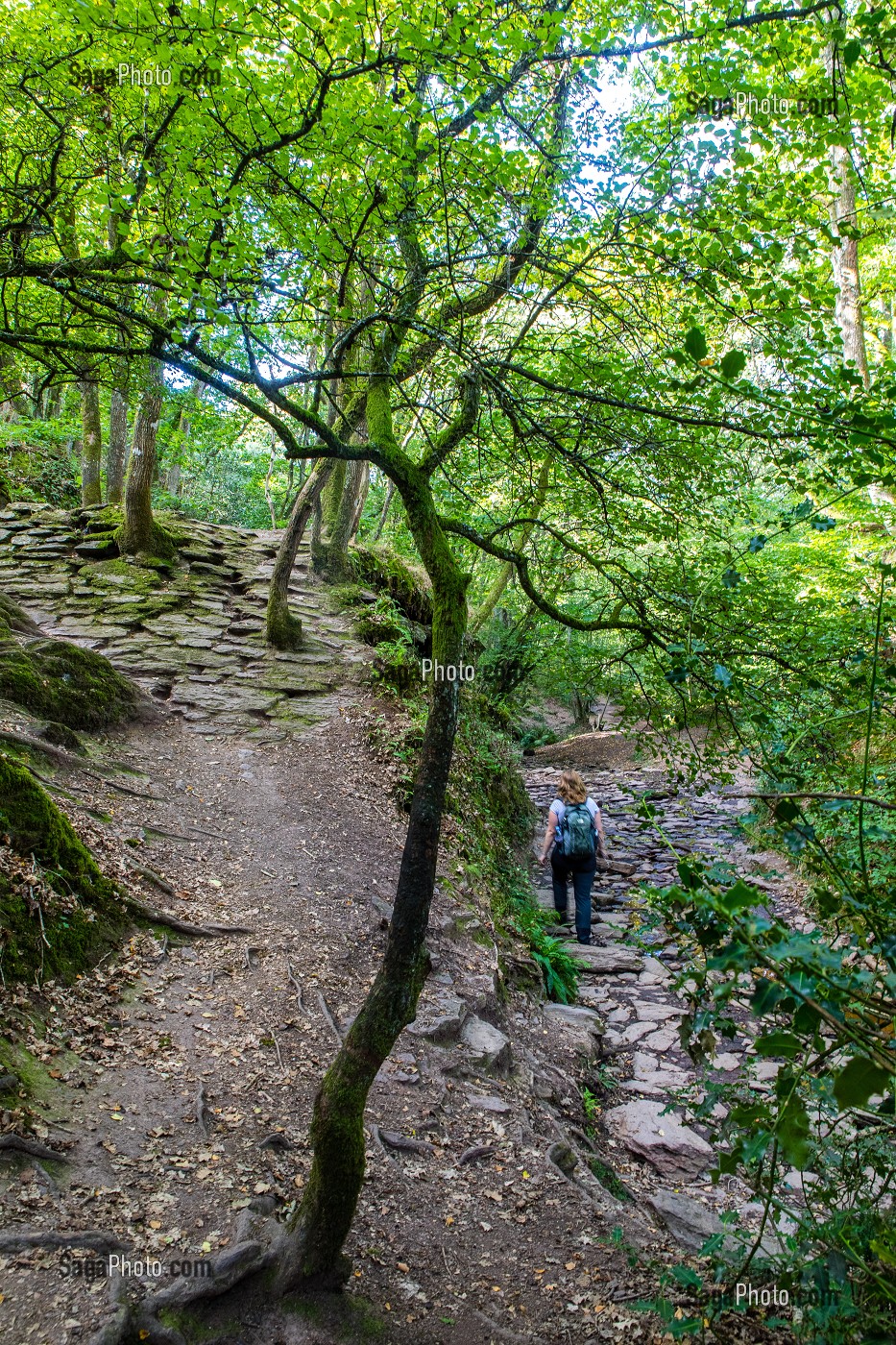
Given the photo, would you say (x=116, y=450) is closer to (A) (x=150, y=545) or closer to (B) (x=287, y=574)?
(A) (x=150, y=545)

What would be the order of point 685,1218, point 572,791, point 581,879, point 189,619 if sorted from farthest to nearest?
point 189,619
point 581,879
point 572,791
point 685,1218

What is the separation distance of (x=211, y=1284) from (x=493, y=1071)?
9.01 ft

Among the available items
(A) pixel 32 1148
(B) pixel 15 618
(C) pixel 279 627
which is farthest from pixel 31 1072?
(C) pixel 279 627

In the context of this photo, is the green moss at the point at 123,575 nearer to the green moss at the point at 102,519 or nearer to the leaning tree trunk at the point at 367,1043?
the green moss at the point at 102,519

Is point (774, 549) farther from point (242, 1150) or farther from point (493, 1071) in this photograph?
point (242, 1150)

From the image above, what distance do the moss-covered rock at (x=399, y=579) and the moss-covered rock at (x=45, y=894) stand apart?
26.8 feet

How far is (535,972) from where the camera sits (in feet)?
22.8

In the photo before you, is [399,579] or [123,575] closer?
[123,575]

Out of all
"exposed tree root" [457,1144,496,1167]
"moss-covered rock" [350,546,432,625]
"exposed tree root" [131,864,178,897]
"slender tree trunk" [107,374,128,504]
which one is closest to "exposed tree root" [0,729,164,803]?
"exposed tree root" [131,864,178,897]

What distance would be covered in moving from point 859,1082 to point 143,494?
12.3 metres

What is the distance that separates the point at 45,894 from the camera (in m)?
3.93

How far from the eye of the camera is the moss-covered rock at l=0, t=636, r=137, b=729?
656cm

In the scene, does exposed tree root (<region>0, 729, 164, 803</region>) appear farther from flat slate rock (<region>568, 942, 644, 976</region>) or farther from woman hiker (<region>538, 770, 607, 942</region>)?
flat slate rock (<region>568, 942, 644, 976</region>)

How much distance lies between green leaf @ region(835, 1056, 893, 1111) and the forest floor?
1.18 m
